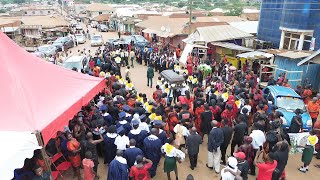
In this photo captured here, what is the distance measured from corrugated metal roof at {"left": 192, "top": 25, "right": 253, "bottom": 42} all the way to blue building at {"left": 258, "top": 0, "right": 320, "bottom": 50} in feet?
6.20

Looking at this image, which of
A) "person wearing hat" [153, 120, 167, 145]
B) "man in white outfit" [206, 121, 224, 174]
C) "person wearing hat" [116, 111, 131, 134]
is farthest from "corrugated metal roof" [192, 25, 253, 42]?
"person wearing hat" [153, 120, 167, 145]

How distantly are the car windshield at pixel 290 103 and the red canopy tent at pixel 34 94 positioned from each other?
6633 mm

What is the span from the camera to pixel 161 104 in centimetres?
911

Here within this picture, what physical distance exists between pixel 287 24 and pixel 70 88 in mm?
14579

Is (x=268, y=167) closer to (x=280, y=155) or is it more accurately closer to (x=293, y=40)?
(x=280, y=155)

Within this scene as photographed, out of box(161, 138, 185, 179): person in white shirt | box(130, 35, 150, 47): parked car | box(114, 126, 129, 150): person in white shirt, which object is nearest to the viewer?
box(161, 138, 185, 179): person in white shirt

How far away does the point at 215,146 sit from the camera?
6941 mm

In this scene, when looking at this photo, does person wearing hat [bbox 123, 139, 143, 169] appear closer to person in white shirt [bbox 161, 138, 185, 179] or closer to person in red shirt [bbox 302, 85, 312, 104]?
person in white shirt [bbox 161, 138, 185, 179]

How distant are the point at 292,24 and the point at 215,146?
12.7 meters

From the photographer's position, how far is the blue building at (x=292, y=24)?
15195mm

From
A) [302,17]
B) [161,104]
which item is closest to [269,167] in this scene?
[161,104]

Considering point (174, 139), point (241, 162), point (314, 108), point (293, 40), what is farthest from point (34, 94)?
point (293, 40)

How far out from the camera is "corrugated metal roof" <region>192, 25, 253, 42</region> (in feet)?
61.8

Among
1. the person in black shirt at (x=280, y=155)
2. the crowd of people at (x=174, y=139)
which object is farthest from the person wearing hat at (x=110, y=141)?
the person in black shirt at (x=280, y=155)
